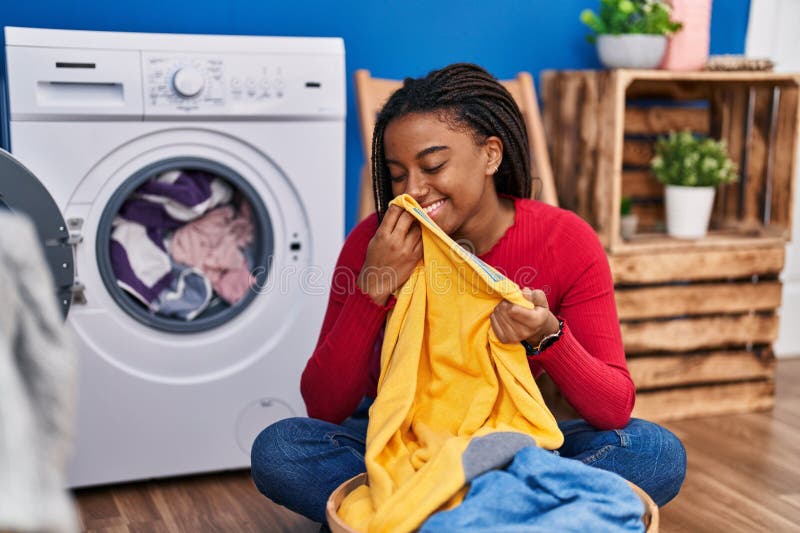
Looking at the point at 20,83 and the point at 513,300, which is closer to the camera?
the point at 513,300

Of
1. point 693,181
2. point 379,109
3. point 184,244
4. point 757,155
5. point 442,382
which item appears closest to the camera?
point 442,382

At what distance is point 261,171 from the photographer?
2.01 m

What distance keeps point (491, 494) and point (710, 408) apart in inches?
63.0

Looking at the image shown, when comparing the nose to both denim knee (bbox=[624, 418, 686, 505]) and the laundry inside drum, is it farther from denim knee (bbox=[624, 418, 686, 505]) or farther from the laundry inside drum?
the laundry inside drum

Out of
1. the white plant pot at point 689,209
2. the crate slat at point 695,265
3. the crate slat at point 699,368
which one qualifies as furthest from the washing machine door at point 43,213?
the white plant pot at point 689,209

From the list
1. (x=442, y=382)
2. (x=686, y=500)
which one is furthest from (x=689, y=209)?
(x=442, y=382)

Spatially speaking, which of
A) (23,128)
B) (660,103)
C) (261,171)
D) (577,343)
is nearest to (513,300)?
(577,343)

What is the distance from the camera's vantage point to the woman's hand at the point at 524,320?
4.23 feet

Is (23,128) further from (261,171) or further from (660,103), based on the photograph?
(660,103)

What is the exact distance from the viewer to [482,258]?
1549mm

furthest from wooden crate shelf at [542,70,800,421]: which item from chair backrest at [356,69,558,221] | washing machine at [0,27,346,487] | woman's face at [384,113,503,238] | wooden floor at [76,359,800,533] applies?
woman's face at [384,113,503,238]

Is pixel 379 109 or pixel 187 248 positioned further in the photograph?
pixel 379 109

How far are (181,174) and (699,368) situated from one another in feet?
4.92

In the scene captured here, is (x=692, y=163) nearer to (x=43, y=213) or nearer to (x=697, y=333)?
(x=697, y=333)
